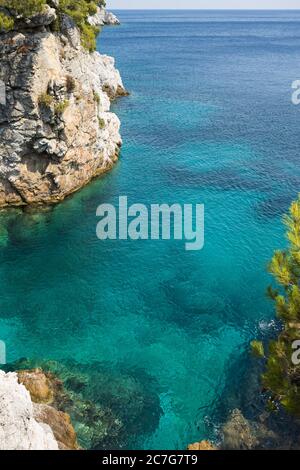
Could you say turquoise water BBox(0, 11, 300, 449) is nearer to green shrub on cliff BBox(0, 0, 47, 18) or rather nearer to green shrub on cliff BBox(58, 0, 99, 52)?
green shrub on cliff BBox(58, 0, 99, 52)

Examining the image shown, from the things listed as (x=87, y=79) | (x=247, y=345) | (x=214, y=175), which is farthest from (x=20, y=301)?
(x=214, y=175)

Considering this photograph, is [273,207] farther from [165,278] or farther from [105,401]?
[105,401]

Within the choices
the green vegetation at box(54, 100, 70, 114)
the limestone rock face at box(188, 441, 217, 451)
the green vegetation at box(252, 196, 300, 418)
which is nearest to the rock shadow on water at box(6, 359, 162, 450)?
the limestone rock face at box(188, 441, 217, 451)

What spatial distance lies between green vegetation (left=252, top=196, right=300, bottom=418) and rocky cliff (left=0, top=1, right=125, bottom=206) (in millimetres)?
25584

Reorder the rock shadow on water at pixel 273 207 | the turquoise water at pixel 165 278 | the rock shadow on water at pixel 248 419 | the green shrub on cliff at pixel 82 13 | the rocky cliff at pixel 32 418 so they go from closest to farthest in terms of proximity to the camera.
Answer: the rocky cliff at pixel 32 418 → the rock shadow on water at pixel 248 419 → the turquoise water at pixel 165 278 → the green shrub on cliff at pixel 82 13 → the rock shadow on water at pixel 273 207

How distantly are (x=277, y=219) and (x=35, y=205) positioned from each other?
23.5 meters

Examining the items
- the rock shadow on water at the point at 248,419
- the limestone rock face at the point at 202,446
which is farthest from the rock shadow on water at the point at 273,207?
the limestone rock face at the point at 202,446

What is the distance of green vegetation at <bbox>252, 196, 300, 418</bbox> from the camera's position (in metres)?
20.2

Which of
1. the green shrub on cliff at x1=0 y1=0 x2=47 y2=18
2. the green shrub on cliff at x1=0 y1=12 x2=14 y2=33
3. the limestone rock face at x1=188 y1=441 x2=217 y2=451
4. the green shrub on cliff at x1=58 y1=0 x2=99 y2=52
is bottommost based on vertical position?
the limestone rock face at x1=188 y1=441 x2=217 y2=451

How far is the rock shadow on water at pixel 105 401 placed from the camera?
76.5 ft

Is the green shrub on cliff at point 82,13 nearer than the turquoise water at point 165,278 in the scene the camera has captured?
No

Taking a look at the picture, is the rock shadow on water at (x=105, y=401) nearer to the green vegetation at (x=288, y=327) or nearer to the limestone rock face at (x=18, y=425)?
the limestone rock face at (x=18, y=425)

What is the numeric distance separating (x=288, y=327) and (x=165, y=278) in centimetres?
1436

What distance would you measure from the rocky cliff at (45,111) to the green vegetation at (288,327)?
25584mm
